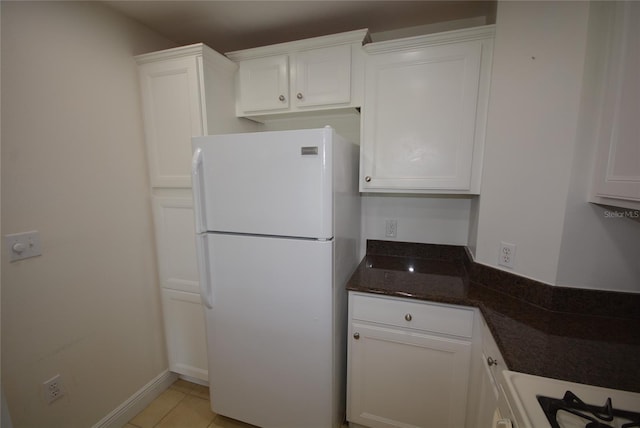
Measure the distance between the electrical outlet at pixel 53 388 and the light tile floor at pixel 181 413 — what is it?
20.4 inches

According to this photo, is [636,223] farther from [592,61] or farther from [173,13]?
[173,13]

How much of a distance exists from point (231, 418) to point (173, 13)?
2.43 meters

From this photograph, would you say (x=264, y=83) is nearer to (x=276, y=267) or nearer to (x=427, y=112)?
(x=427, y=112)

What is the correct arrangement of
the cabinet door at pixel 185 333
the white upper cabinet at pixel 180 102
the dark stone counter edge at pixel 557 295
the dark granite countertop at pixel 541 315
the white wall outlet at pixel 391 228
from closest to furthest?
the dark granite countertop at pixel 541 315 < the dark stone counter edge at pixel 557 295 < the white upper cabinet at pixel 180 102 < the cabinet door at pixel 185 333 < the white wall outlet at pixel 391 228

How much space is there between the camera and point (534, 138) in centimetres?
116

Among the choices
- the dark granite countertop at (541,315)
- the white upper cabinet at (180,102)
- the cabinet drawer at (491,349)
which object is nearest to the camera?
the dark granite countertop at (541,315)

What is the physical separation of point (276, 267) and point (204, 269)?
1.35 feet

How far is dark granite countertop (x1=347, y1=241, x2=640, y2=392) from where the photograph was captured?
84 cm

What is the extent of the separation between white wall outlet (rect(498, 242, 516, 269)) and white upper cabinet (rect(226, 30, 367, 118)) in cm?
107

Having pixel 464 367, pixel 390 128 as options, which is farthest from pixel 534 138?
pixel 464 367

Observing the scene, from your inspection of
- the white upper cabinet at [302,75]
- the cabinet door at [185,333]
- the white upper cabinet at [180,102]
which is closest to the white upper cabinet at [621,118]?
the white upper cabinet at [302,75]

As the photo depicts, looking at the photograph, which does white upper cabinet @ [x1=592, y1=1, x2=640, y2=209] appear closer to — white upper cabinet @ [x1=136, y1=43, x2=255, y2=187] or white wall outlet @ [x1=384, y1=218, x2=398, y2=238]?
white wall outlet @ [x1=384, y1=218, x2=398, y2=238]

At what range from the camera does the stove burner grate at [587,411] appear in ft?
2.13

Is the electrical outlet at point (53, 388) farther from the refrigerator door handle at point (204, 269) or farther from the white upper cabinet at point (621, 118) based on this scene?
the white upper cabinet at point (621, 118)
